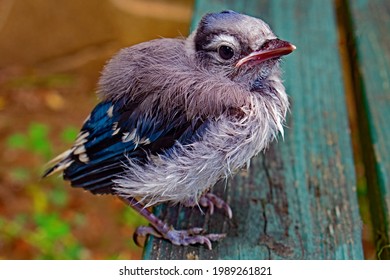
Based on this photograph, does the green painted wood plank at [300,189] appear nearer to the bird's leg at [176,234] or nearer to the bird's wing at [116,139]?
the bird's leg at [176,234]

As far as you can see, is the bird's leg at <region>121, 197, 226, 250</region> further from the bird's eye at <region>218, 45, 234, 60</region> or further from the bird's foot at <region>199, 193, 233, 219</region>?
the bird's eye at <region>218, 45, 234, 60</region>

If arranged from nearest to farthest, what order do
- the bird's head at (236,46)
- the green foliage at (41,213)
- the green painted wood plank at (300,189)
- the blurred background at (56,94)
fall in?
the bird's head at (236,46)
the green painted wood plank at (300,189)
the green foliage at (41,213)
the blurred background at (56,94)

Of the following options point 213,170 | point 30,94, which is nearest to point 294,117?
point 213,170

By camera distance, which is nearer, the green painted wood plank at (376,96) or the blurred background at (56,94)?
the green painted wood plank at (376,96)

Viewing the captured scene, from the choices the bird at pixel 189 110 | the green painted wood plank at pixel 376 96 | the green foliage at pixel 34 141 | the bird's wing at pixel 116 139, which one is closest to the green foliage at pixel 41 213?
the green foliage at pixel 34 141

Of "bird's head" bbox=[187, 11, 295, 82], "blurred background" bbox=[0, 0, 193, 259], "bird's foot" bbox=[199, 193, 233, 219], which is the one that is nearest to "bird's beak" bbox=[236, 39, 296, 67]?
"bird's head" bbox=[187, 11, 295, 82]

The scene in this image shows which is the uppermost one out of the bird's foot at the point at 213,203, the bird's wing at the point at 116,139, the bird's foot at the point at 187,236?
the bird's wing at the point at 116,139

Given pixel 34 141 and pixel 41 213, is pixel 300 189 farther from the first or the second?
pixel 34 141
